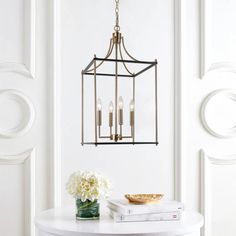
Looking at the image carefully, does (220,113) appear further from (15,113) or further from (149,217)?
(15,113)

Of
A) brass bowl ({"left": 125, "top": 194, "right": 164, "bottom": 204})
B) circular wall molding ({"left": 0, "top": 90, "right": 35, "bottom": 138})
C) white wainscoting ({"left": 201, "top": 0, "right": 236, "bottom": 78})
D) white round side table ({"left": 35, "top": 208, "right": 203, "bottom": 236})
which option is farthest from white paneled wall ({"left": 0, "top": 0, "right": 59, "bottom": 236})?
white wainscoting ({"left": 201, "top": 0, "right": 236, "bottom": 78})

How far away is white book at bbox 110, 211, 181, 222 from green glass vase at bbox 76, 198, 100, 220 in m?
0.09

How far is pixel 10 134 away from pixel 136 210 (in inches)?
37.0

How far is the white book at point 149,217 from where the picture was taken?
1978 mm

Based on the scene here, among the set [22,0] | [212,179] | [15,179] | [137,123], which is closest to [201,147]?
[212,179]

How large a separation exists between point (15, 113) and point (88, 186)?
2.65 ft

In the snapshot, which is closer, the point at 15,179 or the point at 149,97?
the point at 15,179

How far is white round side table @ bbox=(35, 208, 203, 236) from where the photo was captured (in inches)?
71.6

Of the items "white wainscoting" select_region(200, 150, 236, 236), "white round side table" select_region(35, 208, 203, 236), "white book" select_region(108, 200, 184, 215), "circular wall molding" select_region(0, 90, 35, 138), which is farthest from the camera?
"white wainscoting" select_region(200, 150, 236, 236)

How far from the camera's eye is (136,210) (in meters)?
1.98

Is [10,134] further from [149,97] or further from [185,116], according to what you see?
[185,116]

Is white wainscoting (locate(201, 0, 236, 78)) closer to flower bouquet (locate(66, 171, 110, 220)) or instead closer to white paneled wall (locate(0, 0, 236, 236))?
white paneled wall (locate(0, 0, 236, 236))

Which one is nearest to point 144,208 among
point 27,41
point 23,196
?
point 23,196

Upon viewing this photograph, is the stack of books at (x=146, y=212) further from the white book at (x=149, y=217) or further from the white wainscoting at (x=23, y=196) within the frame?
the white wainscoting at (x=23, y=196)
